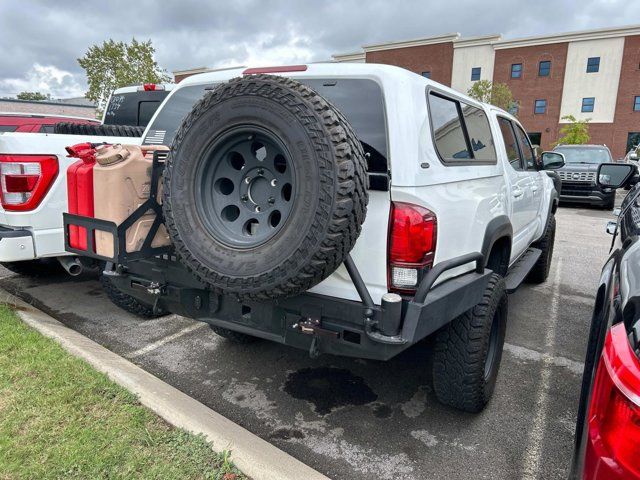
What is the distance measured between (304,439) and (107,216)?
64.7 inches

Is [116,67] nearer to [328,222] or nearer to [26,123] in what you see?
[26,123]

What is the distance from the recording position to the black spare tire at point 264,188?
6.35ft

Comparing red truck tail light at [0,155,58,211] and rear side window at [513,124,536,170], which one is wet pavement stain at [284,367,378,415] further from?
rear side window at [513,124,536,170]

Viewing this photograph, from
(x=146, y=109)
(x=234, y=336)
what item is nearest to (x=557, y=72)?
(x=146, y=109)

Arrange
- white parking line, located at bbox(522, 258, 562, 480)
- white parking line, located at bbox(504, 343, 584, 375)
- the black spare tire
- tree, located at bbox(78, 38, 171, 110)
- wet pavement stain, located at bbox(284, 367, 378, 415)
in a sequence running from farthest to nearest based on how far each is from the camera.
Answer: tree, located at bbox(78, 38, 171, 110) < white parking line, located at bbox(504, 343, 584, 375) < wet pavement stain, located at bbox(284, 367, 378, 415) < white parking line, located at bbox(522, 258, 562, 480) < the black spare tire

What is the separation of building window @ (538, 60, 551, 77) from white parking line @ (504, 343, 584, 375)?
42490 millimetres

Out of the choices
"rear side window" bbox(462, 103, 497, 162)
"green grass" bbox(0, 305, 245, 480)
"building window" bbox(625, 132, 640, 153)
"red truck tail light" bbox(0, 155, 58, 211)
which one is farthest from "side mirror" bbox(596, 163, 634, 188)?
"building window" bbox(625, 132, 640, 153)

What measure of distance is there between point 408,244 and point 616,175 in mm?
2779

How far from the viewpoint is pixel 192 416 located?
259 centimetres

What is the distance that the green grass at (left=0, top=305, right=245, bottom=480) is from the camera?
7.16ft

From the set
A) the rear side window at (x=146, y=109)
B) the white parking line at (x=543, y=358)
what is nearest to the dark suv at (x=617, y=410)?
the white parking line at (x=543, y=358)

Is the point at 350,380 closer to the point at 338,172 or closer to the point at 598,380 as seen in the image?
the point at 338,172

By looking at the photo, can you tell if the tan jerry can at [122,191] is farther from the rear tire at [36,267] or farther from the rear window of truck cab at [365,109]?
the rear tire at [36,267]

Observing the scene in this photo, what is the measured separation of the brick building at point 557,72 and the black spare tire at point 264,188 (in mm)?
42706
